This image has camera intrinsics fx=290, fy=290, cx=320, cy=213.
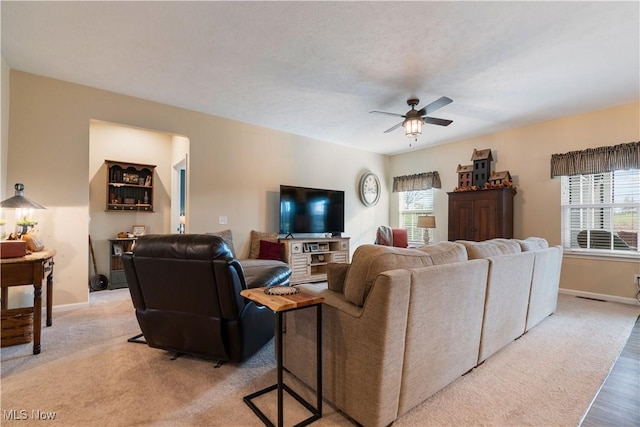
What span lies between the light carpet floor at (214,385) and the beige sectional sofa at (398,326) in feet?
0.50

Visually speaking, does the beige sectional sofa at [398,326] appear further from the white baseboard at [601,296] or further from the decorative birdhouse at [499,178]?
the white baseboard at [601,296]

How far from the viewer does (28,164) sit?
129 inches

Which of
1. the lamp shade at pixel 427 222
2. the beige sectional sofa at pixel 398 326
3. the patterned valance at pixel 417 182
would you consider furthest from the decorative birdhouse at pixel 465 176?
the beige sectional sofa at pixel 398 326

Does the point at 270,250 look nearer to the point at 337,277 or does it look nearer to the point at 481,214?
the point at 337,277

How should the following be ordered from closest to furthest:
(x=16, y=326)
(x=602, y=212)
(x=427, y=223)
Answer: (x=16, y=326)
(x=602, y=212)
(x=427, y=223)

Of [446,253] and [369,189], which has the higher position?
[369,189]

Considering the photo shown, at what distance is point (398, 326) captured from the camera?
1459mm

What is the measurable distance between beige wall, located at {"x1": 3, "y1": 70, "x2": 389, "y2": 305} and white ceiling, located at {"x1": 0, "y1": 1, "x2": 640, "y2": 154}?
26cm

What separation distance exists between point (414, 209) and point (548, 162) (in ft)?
8.67

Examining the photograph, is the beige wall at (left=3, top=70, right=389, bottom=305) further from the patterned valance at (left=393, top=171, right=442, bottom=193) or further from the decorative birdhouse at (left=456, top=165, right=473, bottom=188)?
the decorative birdhouse at (left=456, top=165, right=473, bottom=188)

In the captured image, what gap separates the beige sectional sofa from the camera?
56.9 inches

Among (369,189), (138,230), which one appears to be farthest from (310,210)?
(138,230)

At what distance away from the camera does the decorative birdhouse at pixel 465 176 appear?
525 cm

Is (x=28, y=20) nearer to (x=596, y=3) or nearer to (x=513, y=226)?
(x=596, y=3)
